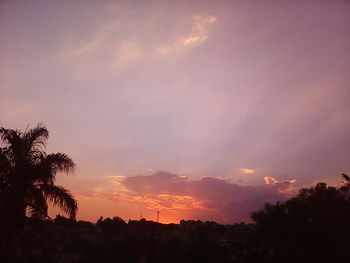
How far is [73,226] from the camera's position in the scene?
78.6 feet

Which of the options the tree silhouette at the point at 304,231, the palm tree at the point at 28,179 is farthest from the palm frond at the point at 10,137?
the tree silhouette at the point at 304,231

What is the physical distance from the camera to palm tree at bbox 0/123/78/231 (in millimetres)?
15922

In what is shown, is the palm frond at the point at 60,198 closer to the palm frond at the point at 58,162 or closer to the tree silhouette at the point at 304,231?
the palm frond at the point at 58,162

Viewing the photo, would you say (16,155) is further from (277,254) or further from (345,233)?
(345,233)

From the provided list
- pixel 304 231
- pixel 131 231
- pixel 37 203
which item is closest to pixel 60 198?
pixel 37 203

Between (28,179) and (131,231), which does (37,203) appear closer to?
(28,179)

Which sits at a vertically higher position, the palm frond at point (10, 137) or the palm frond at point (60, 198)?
the palm frond at point (10, 137)

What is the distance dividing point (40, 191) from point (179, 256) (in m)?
9.66

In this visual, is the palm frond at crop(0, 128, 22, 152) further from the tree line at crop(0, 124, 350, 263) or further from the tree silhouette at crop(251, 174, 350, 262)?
the tree silhouette at crop(251, 174, 350, 262)

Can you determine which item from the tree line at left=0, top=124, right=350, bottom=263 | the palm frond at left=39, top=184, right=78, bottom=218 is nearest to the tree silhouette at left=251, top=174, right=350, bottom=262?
the tree line at left=0, top=124, right=350, bottom=263

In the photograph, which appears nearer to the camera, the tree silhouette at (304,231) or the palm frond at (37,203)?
the palm frond at (37,203)

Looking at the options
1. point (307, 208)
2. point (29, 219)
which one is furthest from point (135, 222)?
point (307, 208)

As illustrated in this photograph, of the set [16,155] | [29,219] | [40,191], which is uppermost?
[16,155]

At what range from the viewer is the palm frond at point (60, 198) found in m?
17.0
